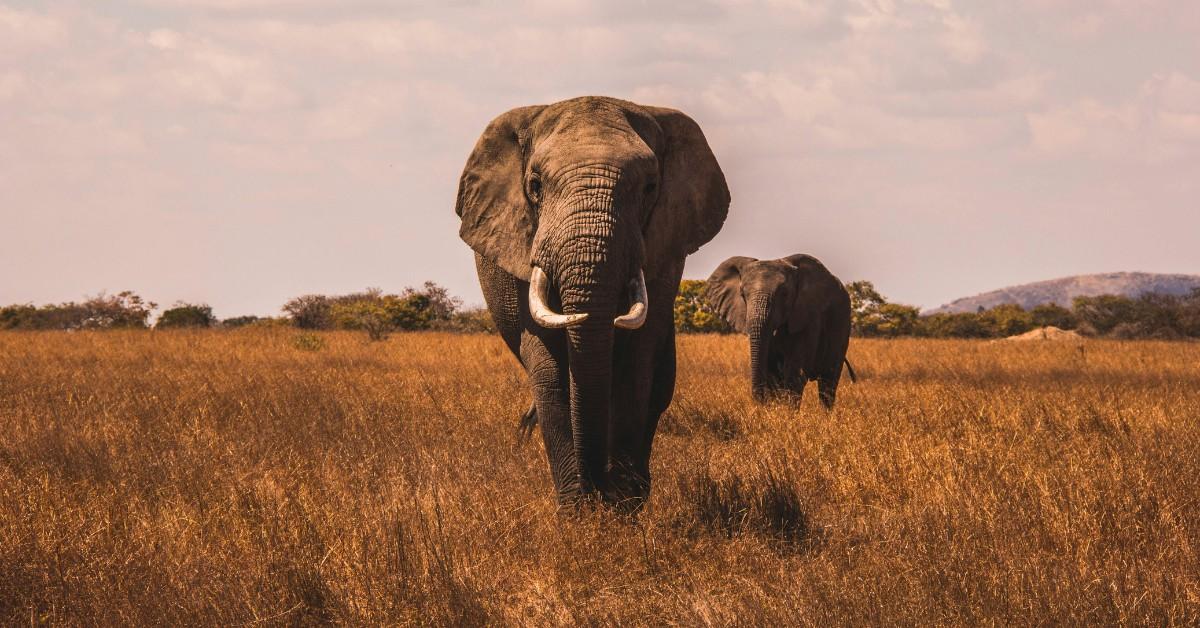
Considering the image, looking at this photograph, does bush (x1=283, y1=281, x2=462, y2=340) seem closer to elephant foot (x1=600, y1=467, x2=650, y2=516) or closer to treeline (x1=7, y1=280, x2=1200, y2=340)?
treeline (x1=7, y1=280, x2=1200, y2=340)

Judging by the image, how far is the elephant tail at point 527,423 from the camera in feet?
27.0

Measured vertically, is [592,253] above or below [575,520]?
above

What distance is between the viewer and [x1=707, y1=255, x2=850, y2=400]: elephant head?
1191 cm

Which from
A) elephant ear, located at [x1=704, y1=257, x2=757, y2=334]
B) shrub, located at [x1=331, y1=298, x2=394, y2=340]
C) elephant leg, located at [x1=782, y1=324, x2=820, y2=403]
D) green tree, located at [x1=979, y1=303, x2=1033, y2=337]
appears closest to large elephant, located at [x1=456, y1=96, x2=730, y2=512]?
elephant leg, located at [x1=782, y1=324, x2=820, y2=403]

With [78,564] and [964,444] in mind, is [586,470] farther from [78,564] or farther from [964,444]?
[964,444]

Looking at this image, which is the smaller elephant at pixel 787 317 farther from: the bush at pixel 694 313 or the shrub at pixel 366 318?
the bush at pixel 694 313

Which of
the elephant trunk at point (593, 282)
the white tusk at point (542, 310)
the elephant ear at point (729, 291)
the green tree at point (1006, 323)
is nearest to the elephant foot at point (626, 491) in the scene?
the elephant trunk at point (593, 282)

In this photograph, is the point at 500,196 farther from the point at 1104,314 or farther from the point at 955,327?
the point at 955,327

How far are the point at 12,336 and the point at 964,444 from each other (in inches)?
698

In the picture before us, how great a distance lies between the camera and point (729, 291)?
13562 millimetres

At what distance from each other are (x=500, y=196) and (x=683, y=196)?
3.07ft

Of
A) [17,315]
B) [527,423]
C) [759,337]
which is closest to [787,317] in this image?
[759,337]

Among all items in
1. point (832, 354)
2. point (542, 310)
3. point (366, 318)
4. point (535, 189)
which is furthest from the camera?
point (366, 318)

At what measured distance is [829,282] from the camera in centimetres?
1318
